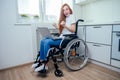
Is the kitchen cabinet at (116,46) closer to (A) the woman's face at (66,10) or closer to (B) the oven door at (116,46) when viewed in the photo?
(B) the oven door at (116,46)

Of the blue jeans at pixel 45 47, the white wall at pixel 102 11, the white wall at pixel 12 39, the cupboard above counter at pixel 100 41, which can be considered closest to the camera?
the blue jeans at pixel 45 47

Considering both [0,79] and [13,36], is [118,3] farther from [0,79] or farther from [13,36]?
[0,79]

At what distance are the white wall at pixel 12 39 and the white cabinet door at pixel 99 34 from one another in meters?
1.28

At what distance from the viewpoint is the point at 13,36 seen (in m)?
1.97

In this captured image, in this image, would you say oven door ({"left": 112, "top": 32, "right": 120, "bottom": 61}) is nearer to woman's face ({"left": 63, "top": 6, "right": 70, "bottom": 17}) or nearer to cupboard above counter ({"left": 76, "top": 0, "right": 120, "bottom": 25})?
cupboard above counter ({"left": 76, "top": 0, "right": 120, "bottom": 25})

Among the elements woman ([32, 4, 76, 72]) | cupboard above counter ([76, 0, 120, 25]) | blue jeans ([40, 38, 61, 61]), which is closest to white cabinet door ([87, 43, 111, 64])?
cupboard above counter ([76, 0, 120, 25])

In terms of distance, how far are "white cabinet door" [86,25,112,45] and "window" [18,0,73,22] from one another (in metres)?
1.03

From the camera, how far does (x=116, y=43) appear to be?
5.39ft

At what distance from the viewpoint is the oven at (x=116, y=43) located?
1609mm

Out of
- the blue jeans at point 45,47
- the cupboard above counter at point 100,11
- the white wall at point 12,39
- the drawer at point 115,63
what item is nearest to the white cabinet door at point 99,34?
the cupboard above counter at point 100,11

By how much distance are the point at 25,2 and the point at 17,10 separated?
0.30m

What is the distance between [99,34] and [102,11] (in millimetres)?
780

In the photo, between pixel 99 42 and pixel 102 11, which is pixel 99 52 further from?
pixel 102 11

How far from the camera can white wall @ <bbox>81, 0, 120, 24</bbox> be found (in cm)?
210
